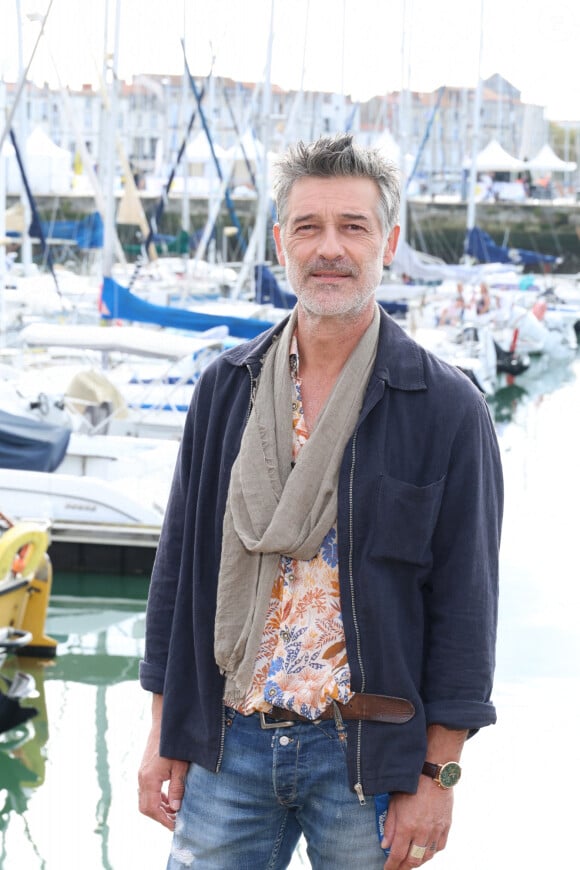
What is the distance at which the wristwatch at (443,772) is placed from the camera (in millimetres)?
1974

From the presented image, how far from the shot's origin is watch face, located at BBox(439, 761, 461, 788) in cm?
197

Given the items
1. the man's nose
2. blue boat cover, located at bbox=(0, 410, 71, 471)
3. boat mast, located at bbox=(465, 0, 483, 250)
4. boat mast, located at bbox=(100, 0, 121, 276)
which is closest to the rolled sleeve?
the man's nose

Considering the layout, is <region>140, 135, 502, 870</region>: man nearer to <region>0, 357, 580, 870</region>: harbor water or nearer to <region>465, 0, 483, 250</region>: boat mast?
<region>0, 357, 580, 870</region>: harbor water

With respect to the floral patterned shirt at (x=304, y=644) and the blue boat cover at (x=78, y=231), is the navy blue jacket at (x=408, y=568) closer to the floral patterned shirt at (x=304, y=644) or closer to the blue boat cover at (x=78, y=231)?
the floral patterned shirt at (x=304, y=644)

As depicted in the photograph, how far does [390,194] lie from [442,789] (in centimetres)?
92

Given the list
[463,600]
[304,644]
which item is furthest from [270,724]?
[463,600]

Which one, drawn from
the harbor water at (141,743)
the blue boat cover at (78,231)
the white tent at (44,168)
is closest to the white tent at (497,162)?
the white tent at (44,168)

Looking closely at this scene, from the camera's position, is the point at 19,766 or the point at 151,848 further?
the point at 19,766

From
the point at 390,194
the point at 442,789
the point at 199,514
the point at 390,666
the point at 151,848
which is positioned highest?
the point at 390,194

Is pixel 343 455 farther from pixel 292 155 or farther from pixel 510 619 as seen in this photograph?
pixel 510 619

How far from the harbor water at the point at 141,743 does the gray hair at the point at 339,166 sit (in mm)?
1007

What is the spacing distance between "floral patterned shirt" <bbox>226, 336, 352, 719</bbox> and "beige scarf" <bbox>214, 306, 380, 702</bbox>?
0.03 metres

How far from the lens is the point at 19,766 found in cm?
592

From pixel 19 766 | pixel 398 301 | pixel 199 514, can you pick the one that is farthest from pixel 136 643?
pixel 398 301
